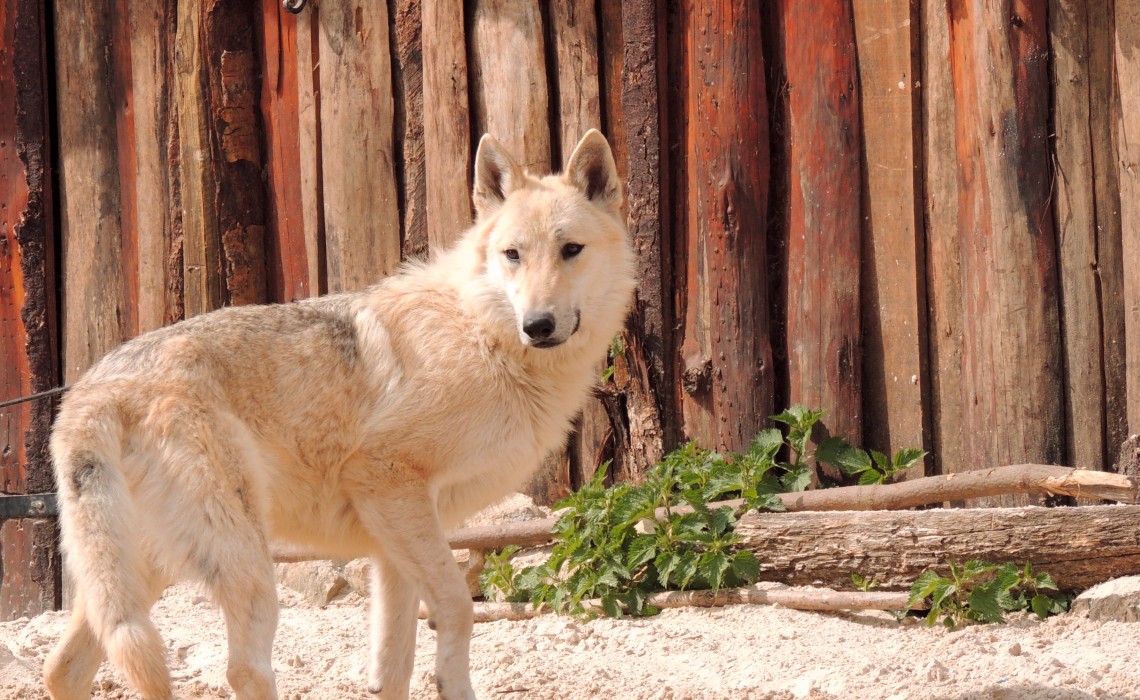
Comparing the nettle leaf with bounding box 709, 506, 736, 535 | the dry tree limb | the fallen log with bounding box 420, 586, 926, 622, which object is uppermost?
the dry tree limb

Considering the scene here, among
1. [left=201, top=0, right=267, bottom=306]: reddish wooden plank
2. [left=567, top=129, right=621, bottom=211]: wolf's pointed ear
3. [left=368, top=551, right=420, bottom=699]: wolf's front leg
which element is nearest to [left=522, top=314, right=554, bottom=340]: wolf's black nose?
[left=567, top=129, right=621, bottom=211]: wolf's pointed ear

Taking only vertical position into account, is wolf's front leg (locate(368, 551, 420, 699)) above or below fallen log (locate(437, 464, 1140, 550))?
below

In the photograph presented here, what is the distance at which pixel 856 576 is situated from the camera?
19.4ft

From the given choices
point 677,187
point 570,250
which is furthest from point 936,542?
point 677,187

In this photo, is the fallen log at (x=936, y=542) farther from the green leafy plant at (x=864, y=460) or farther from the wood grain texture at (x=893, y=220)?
the wood grain texture at (x=893, y=220)

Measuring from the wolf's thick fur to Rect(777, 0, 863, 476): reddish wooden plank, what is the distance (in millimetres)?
1212

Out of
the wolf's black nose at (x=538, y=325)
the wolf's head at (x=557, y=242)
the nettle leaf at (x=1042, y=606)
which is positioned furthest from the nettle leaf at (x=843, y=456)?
the wolf's black nose at (x=538, y=325)

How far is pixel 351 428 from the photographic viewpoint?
5188 mm

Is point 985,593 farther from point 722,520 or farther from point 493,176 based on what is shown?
point 493,176

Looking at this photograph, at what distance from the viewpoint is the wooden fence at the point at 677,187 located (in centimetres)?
591

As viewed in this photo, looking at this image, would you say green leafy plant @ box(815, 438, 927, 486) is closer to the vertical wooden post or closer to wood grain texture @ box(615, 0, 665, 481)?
wood grain texture @ box(615, 0, 665, 481)

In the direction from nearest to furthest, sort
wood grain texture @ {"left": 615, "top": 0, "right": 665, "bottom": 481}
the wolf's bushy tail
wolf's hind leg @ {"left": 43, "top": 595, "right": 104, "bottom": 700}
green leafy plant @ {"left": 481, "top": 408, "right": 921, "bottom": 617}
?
the wolf's bushy tail, wolf's hind leg @ {"left": 43, "top": 595, "right": 104, "bottom": 700}, green leafy plant @ {"left": 481, "top": 408, "right": 921, "bottom": 617}, wood grain texture @ {"left": 615, "top": 0, "right": 665, "bottom": 481}

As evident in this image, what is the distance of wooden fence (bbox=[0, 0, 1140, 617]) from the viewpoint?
233 inches

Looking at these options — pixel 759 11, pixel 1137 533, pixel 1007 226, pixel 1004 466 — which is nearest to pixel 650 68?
pixel 759 11
